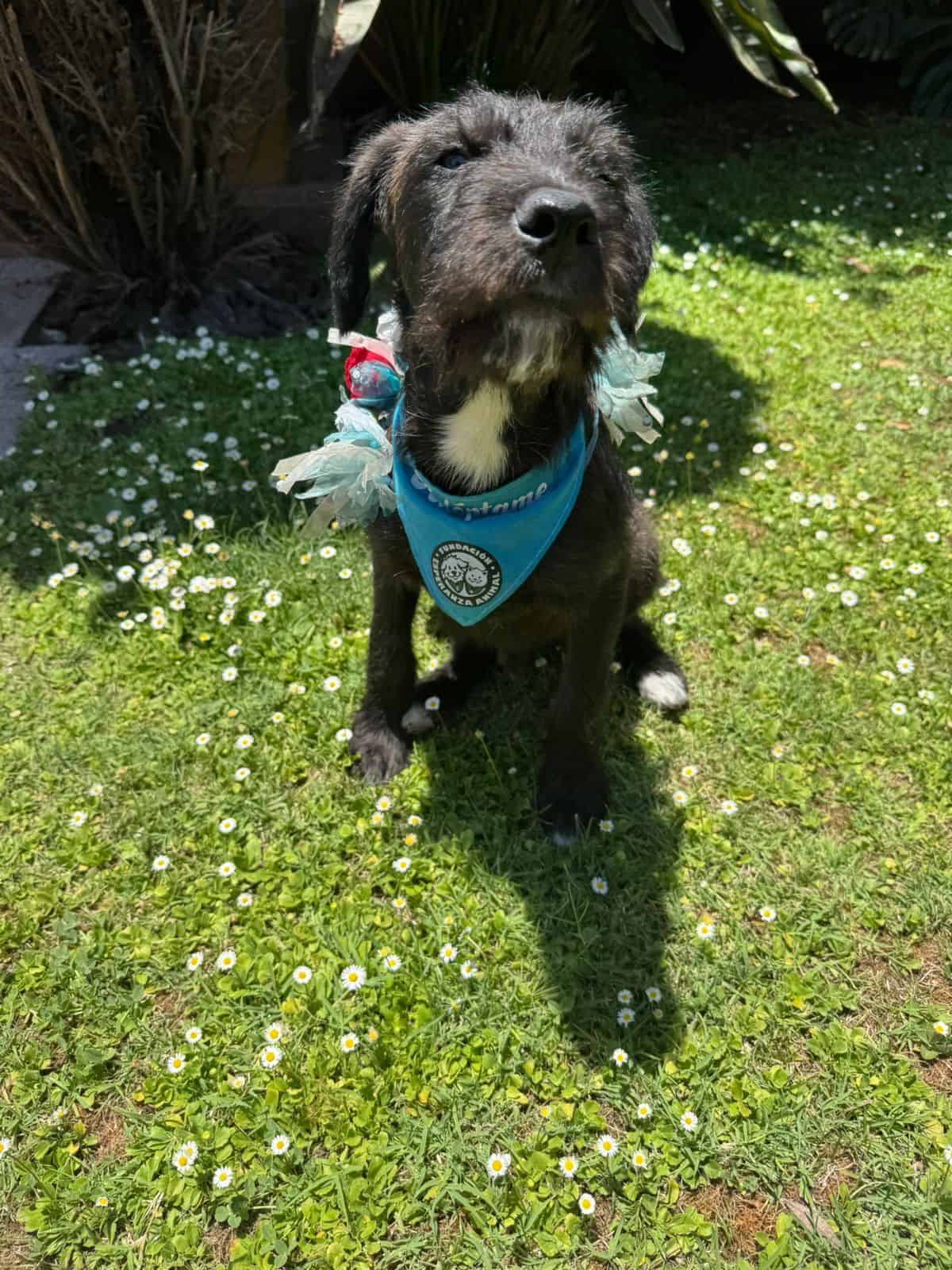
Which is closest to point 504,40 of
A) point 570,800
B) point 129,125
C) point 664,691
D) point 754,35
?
point 754,35

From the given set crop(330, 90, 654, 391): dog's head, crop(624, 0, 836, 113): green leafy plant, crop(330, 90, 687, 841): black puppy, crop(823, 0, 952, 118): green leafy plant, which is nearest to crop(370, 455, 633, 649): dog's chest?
crop(330, 90, 687, 841): black puppy

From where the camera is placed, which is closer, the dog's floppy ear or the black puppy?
the black puppy

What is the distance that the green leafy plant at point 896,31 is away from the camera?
8375mm

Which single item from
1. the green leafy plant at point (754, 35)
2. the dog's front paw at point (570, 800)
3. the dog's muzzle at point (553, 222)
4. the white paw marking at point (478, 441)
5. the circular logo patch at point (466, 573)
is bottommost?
the dog's front paw at point (570, 800)

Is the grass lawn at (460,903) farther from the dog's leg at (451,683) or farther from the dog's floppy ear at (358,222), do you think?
the dog's floppy ear at (358,222)

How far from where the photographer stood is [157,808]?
2973mm

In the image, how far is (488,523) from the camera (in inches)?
94.1

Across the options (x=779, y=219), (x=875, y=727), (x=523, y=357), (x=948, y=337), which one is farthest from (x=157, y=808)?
(x=779, y=219)

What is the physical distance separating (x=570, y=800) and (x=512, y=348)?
5.02ft

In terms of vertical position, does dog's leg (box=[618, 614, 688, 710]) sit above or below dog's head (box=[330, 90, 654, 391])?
below

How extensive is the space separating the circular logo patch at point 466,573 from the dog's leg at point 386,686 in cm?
32

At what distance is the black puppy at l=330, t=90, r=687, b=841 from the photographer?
1863mm

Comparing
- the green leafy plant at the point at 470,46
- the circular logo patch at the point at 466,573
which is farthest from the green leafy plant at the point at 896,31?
the circular logo patch at the point at 466,573

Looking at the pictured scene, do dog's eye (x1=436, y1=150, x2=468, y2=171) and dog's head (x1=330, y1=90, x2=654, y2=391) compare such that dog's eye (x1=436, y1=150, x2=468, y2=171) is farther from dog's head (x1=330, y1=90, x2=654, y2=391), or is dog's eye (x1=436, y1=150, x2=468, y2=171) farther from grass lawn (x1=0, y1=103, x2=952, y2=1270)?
grass lawn (x1=0, y1=103, x2=952, y2=1270)
